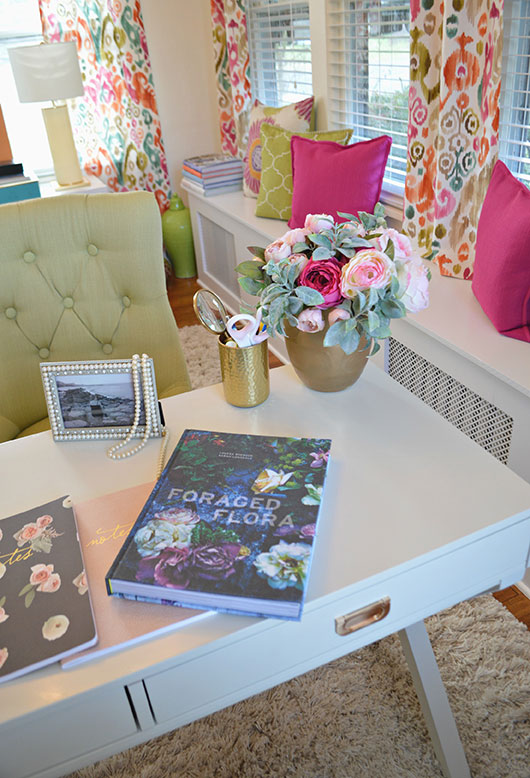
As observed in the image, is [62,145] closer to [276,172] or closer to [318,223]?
[276,172]

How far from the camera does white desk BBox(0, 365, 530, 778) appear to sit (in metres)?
0.72

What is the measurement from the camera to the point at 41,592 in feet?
2.62

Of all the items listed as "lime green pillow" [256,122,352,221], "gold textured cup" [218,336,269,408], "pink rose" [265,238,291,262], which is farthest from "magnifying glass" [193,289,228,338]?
"lime green pillow" [256,122,352,221]

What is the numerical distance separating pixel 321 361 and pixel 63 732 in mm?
691

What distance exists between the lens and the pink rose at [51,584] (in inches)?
31.6

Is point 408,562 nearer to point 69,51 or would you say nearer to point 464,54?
point 464,54

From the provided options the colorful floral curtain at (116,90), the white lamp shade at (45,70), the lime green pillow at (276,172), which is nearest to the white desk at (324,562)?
the lime green pillow at (276,172)

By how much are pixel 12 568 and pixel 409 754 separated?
34.5 inches

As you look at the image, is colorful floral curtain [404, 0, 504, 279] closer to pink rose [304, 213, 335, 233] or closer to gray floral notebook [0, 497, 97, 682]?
pink rose [304, 213, 335, 233]

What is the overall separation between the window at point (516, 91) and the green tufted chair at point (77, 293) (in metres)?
1.12

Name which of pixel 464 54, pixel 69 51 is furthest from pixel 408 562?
pixel 69 51

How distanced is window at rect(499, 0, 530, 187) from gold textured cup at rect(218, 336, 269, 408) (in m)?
1.22

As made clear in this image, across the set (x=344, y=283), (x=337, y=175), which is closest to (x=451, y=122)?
(x=337, y=175)

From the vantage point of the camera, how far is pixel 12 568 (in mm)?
835
